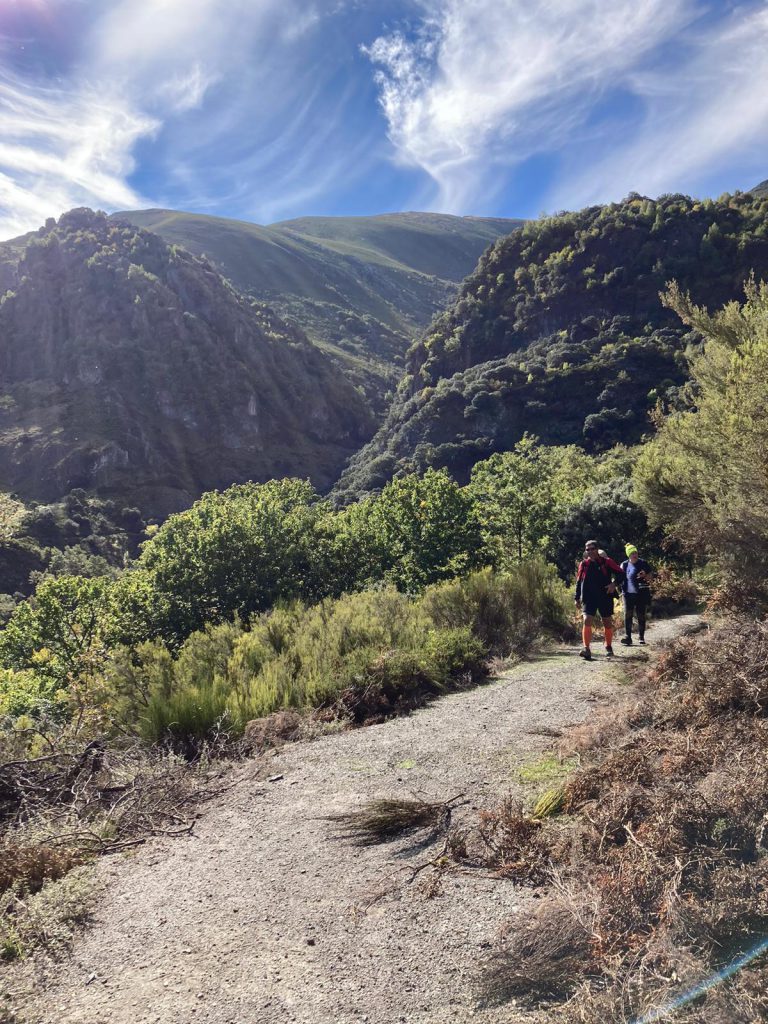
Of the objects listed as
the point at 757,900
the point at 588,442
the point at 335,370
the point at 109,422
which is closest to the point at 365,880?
the point at 757,900

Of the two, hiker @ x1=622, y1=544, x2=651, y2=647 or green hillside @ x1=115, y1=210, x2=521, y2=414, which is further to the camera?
green hillside @ x1=115, y1=210, x2=521, y2=414

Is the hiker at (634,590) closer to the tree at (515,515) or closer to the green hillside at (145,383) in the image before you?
the tree at (515,515)

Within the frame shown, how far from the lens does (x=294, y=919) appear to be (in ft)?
10.00

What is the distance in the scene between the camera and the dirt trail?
2.47 m

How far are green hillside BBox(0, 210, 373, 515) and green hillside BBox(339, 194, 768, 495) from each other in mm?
15534

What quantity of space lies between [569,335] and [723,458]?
8296 centimetres

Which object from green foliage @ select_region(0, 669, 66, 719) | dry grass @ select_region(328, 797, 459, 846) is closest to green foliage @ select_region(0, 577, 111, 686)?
green foliage @ select_region(0, 669, 66, 719)

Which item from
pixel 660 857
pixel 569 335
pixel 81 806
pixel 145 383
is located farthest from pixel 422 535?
pixel 145 383

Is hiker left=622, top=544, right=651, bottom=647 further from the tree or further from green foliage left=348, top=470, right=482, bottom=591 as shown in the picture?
the tree

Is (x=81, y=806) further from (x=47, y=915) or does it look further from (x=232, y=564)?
(x=232, y=564)

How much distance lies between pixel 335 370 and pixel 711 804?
11275 centimetres

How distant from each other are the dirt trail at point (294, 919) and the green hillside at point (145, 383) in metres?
77.6

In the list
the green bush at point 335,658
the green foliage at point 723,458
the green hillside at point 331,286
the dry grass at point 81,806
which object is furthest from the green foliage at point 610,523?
the green hillside at point 331,286

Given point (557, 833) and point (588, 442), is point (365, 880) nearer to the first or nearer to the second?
point (557, 833)
